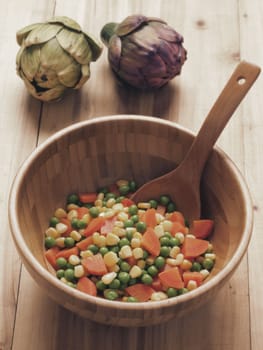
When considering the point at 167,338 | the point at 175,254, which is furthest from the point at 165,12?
the point at 167,338

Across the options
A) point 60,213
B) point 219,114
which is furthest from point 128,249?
point 219,114

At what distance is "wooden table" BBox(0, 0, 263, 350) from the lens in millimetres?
1558

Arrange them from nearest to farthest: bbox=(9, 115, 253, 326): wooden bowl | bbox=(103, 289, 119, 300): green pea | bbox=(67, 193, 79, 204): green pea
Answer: bbox=(9, 115, 253, 326): wooden bowl → bbox=(103, 289, 119, 300): green pea → bbox=(67, 193, 79, 204): green pea

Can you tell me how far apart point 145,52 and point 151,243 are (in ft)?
1.82

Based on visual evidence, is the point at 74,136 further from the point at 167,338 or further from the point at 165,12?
the point at 165,12

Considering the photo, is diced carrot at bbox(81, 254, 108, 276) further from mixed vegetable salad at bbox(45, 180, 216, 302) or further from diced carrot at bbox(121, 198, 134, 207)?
diced carrot at bbox(121, 198, 134, 207)

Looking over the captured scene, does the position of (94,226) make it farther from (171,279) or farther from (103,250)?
(171,279)

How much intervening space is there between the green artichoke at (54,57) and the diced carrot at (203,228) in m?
0.54

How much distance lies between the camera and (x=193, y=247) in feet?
5.16

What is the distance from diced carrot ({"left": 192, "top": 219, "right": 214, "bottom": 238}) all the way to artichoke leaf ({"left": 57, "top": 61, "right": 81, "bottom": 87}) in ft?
1.75

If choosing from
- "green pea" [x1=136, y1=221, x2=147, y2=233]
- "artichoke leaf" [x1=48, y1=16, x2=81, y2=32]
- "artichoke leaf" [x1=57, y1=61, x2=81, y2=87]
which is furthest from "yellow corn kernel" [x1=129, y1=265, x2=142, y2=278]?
"artichoke leaf" [x1=48, y1=16, x2=81, y2=32]

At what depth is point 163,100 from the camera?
1.96m

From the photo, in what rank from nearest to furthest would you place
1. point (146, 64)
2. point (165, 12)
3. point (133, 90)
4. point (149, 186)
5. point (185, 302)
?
point (185, 302) < point (149, 186) < point (146, 64) < point (133, 90) < point (165, 12)

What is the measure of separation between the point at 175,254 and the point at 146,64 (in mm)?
558
